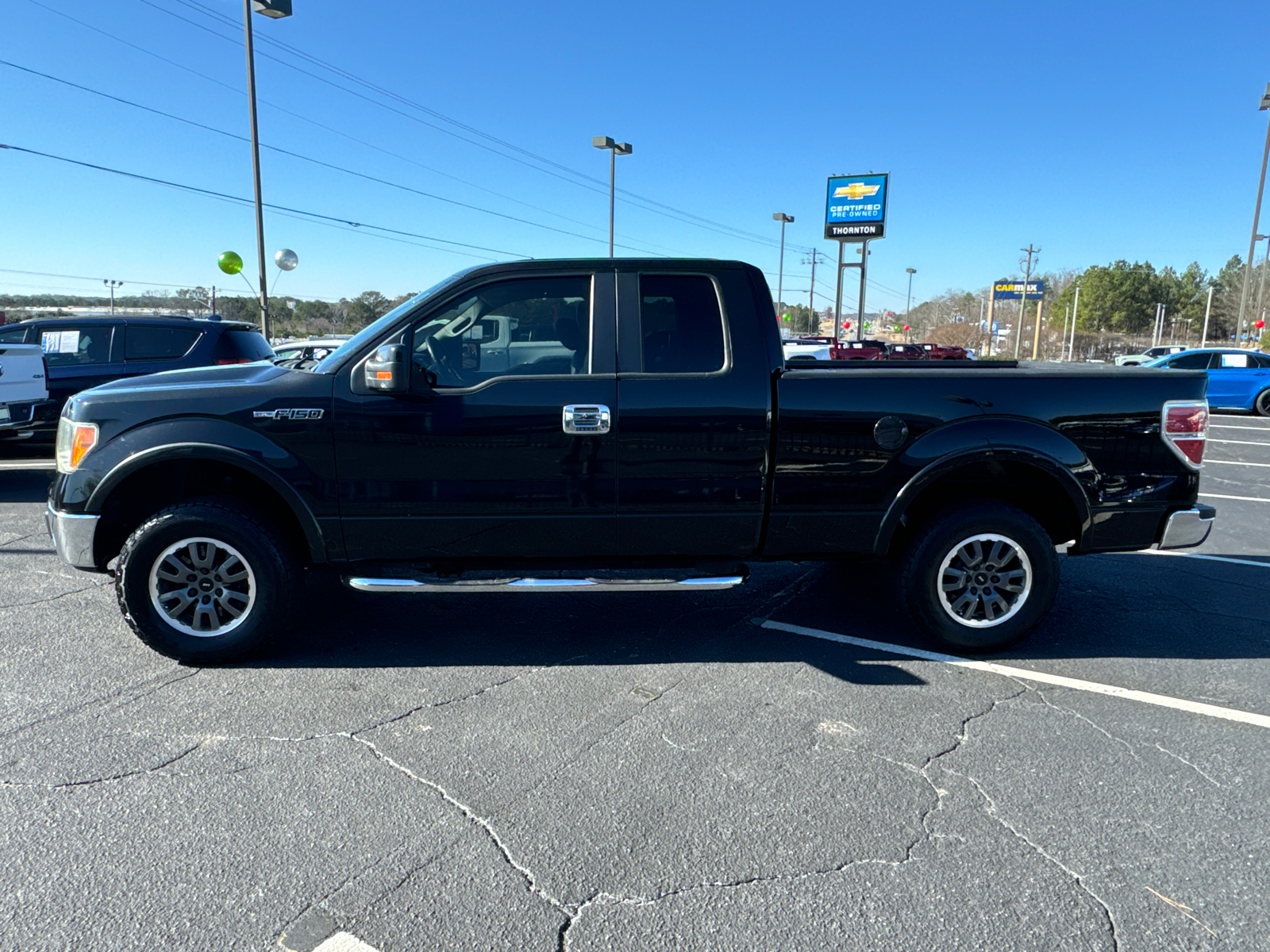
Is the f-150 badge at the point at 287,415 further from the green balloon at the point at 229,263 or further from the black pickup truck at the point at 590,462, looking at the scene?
the green balloon at the point at 229,263

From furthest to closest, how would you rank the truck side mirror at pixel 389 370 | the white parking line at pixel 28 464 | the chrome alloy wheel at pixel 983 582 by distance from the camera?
1. the white parking line at pixel 28 464
2. the chrome alloy wheel at pixel 983 582
3. the truck side mirror at pixel 389 370

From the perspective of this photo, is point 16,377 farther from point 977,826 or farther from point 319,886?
point 977,826

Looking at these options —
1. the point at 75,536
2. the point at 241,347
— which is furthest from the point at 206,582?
the point at 241,347

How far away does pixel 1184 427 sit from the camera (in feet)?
14.5

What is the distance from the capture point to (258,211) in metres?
18.8

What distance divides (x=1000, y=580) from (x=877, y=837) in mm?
2148

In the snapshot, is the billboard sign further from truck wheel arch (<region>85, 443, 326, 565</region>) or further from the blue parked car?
truck wheel arch (<region>85, 443, 326, 565</region>)

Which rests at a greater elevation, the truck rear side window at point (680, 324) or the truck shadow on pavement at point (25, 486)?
the truck rear side window at point (680, 324)

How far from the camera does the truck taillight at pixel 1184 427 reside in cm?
441

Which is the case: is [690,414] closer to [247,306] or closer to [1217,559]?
[1217,559]

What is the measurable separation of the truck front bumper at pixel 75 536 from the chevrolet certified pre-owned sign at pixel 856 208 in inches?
1869

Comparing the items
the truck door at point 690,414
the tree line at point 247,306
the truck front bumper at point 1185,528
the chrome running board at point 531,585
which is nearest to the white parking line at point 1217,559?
the truck front bumper at point 1185,528

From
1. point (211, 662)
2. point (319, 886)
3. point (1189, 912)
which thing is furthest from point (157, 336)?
point (1189, 912)

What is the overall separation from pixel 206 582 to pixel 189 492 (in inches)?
21.4
